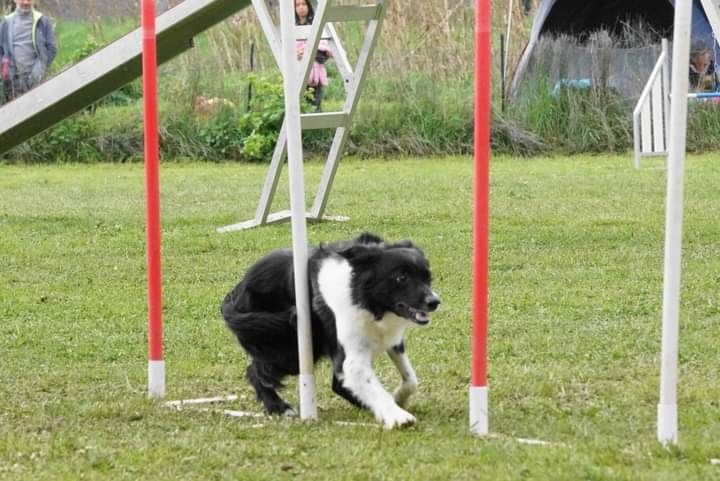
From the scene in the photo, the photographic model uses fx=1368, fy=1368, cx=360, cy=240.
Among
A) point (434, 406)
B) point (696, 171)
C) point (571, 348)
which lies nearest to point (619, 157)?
point (696, 171)

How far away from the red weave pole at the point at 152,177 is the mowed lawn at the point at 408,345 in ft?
1.29

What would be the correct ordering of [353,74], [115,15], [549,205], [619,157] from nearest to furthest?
[353,74] < [549,205] < [619,157] < [115,15]

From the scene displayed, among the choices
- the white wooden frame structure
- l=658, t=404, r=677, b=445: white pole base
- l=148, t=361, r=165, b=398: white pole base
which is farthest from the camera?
the white wooden frame structure

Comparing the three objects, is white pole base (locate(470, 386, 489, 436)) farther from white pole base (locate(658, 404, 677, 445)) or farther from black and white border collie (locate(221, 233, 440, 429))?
white pole base (locate(658, 404, 677, 445))

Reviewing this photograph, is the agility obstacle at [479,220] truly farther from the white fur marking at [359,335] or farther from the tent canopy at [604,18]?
the tent canopy at [604,18]

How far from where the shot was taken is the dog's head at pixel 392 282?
5105 mm

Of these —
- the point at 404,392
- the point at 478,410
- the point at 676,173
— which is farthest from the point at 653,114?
the point at 676,173

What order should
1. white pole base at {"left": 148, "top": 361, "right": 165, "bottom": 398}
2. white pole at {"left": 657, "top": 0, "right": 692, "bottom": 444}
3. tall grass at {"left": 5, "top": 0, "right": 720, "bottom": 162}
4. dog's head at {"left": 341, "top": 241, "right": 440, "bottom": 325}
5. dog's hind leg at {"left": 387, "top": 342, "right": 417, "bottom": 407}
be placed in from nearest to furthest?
white pole at {"left": 657, "top": 0, "right": 692, "bottom": 444} < dog's head at {"left": 341, "top": 241, "right": 440, "bottom": 325} < dog's hind leg at {"left": 387, "top": 342, "right": 417, "bottom": 407} < white pole base at {"left": 148, "top": 361, "right": 165, "bottom": 398} < tall grass at {"left": 5, "top": 0, "right": 720, "bottom": 162}

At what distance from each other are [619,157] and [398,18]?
5.09m

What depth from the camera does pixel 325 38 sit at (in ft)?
38.6

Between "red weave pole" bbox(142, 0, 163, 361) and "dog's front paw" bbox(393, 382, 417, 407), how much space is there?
39.7 inches

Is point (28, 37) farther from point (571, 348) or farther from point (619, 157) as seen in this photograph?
point (571, 348)

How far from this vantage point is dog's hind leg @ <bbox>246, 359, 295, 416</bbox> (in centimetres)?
555

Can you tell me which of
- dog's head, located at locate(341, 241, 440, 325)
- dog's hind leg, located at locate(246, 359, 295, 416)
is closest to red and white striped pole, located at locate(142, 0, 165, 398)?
dog's hind leg, located at locate(246, 359, 295, 416)
